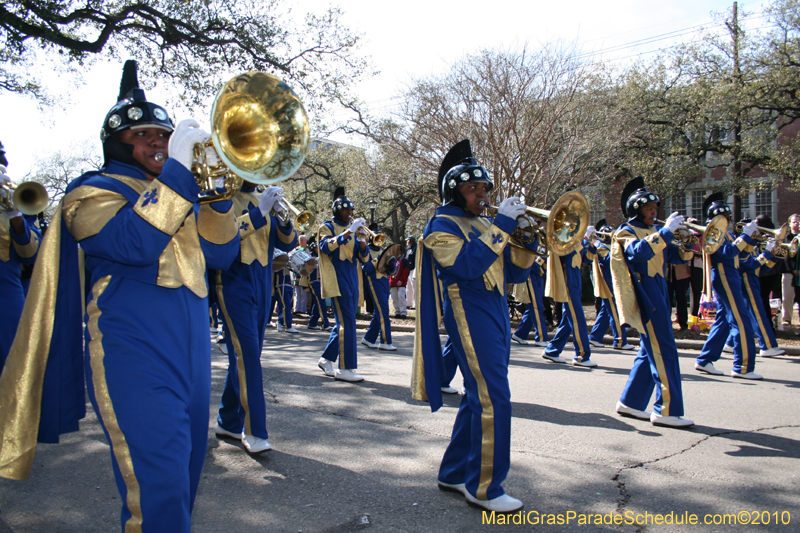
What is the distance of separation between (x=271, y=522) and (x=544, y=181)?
61.2 ft

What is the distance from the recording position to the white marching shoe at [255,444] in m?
4.33

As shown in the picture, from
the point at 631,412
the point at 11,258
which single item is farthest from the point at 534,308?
the point at 11,258

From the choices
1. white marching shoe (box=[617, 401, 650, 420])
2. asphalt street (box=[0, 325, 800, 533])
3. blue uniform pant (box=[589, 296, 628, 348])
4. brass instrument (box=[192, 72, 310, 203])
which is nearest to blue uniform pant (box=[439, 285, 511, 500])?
asphalt street (box=[0, 325, 800, 533])

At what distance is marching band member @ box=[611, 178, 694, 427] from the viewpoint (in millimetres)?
5156

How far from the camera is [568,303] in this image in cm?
895

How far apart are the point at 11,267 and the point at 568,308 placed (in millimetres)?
7021

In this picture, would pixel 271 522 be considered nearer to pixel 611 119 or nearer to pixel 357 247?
pixel 357 247

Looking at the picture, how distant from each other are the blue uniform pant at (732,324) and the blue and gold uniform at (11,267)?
293 inches

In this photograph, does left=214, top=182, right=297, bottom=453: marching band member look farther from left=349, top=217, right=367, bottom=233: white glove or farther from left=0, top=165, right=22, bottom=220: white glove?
left=349, top=217, right=367, bottom=233: white glove

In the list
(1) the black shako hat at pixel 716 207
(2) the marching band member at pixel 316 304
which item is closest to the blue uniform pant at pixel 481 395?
(1) the black shako hat at pixel 716 207

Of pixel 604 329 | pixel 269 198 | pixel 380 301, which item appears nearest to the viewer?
pixel 269 198

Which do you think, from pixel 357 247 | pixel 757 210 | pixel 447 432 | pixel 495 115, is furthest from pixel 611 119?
pixel 447 432

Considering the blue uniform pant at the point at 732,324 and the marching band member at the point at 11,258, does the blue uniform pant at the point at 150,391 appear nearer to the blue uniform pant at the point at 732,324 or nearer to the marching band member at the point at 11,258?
the marching band member at the point at 11,258

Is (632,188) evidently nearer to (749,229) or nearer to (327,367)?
(749,229)
